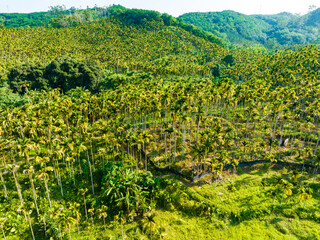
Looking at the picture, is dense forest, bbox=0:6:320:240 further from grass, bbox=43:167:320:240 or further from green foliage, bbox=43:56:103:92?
green foliage, bbox=43:56:103:92

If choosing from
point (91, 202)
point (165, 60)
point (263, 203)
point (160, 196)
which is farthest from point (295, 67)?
point (91, 202)

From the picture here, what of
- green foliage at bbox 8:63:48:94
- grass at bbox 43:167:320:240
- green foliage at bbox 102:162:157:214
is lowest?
grass at bbox 43:167:320:240

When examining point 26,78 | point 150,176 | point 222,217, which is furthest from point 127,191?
point 26,78

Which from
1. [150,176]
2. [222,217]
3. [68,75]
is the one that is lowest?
[222,217]

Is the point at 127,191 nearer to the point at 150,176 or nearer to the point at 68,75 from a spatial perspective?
the point at 150,176

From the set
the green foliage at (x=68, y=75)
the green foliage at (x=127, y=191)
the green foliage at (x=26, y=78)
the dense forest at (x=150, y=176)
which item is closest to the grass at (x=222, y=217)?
the dense forest at (x=150, y=176)

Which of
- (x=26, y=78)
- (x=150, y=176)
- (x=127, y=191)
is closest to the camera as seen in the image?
(x=127, y=191)

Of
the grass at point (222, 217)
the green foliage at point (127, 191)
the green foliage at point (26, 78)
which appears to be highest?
the green foliage at point (26, 78)

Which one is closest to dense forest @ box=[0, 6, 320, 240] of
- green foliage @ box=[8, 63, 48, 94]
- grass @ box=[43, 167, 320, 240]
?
grass @ box=[43, 167, 320, 240]

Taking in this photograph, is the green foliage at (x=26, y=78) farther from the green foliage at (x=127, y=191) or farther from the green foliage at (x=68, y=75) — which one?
the green foliage at (x=127, y=191)

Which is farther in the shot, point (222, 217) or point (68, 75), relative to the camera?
point (68, 75)

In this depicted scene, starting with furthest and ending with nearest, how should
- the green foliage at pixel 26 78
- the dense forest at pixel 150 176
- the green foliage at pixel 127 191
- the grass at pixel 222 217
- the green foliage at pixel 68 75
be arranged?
the green foliage at pixel 68 75, the green foliage at pixel 26 78, the green foliage at pixel 127 191, the dense forest at pixel 150 176, the grass at pixel 222 217

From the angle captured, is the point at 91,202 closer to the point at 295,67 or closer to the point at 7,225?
the point at 7,225
